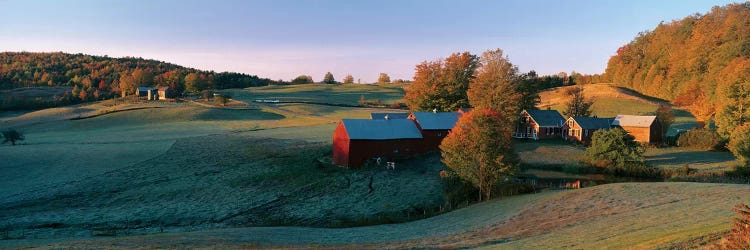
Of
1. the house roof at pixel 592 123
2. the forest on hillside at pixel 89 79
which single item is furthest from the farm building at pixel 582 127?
the forest on hillside at pixel 89 79

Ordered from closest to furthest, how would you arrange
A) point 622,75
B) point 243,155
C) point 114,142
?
point 243,155 < point 114,142 < point 622,75

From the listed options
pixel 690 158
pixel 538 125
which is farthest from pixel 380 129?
pixel 690 158

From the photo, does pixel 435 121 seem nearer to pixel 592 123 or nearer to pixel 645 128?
pixel 592 123

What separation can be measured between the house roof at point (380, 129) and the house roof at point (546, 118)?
19.3 m

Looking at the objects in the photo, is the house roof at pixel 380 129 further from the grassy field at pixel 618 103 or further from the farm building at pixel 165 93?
the farm building at pixel 165 93

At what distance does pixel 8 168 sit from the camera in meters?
44.8

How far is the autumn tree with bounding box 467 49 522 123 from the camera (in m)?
61.1

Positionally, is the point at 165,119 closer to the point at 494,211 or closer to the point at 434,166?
the point at 434,166

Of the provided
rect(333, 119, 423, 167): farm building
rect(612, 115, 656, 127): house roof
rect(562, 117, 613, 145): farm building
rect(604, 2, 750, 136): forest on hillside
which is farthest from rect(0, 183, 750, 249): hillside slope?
rect(612, 115, 656, 127): house roof

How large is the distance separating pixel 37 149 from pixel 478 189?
4751cm

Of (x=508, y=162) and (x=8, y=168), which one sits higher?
(x=508, y=162)

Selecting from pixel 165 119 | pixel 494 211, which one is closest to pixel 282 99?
pixel 165 119

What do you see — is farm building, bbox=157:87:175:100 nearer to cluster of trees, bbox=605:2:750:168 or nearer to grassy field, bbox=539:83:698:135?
grassy field, bbox=539:83:698:135

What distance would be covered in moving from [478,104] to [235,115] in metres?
44.2
